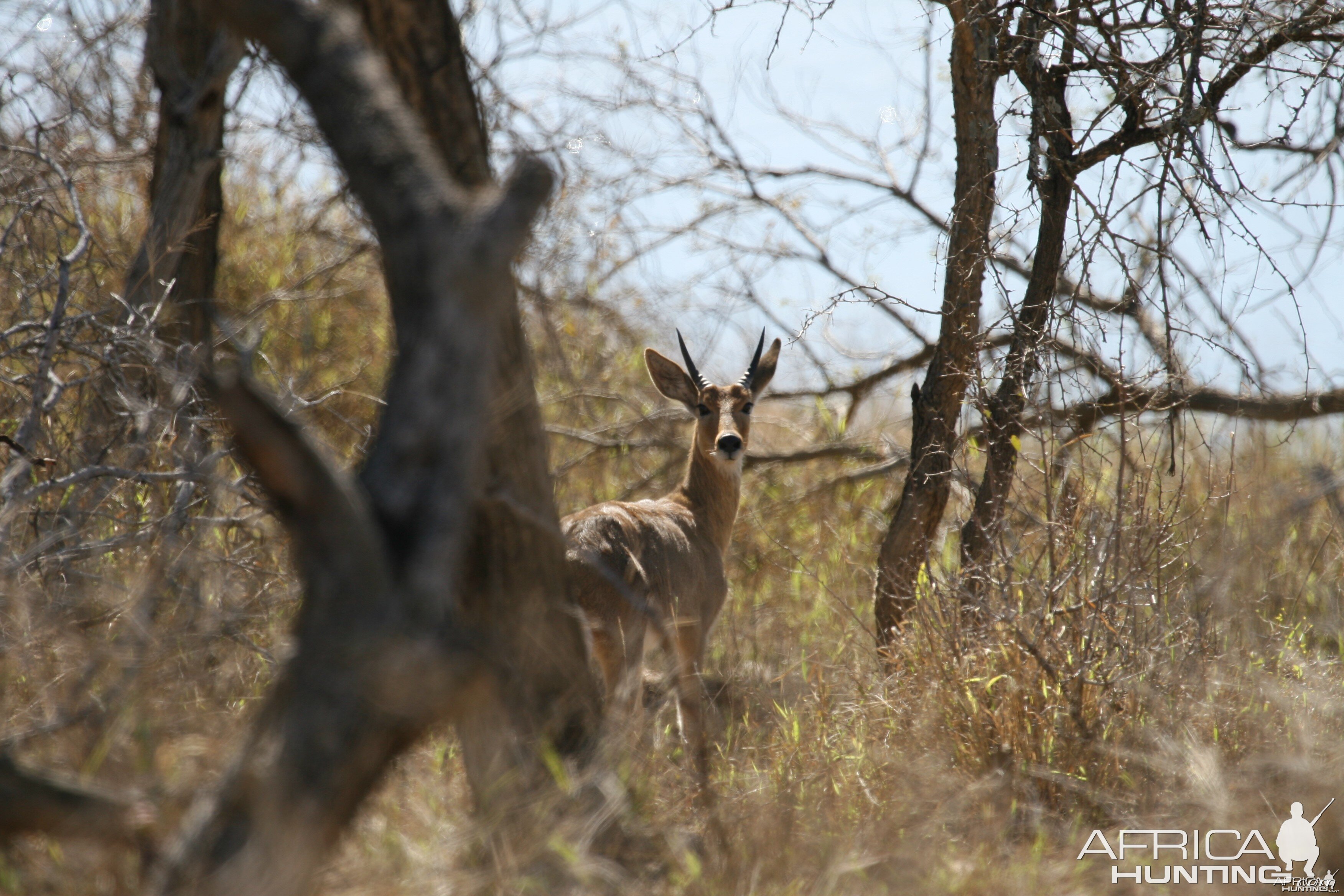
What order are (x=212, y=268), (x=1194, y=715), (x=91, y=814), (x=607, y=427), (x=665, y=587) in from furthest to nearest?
1. (x=607, y=427)
2. (x=212, y=268)
3. (x=665, y=587)
4. (x=1194, y=715)
5. (x=91, y=814)

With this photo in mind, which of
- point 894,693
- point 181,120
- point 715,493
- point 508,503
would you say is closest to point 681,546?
point 715,493

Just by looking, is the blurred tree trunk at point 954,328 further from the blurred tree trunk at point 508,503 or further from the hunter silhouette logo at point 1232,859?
the blurred tree trunk at point 508,503

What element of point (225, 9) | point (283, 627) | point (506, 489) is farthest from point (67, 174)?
point (506, 489)

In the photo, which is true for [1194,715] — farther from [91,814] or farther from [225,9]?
[225,9]

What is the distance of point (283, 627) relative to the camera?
5.55 meters

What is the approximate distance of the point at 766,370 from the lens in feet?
26.9

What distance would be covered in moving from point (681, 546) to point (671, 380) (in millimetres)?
1642

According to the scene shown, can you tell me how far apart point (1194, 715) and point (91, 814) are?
4.20m

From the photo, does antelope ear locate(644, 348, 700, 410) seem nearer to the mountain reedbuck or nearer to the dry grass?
the mountain reedbuck

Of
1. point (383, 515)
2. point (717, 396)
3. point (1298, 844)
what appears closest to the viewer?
point (383, 515)

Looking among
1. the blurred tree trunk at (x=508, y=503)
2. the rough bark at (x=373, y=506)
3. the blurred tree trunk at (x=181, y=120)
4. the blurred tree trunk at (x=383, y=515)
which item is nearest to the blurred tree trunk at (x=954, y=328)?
the blurred tree trunk at (x=508, y=503)

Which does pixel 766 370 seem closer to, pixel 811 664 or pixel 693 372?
pixel 693 372

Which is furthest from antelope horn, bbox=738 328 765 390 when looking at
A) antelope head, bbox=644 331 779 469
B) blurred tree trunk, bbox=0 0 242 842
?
blurred tree trunk, bbox=0 0 242 842

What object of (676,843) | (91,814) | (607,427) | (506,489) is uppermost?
(607,427)
